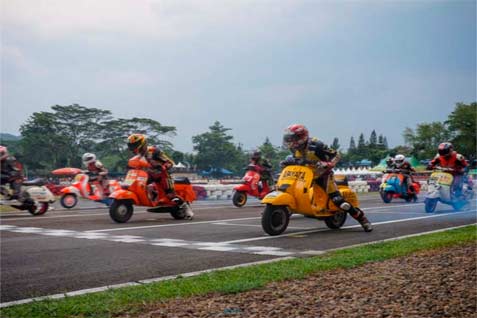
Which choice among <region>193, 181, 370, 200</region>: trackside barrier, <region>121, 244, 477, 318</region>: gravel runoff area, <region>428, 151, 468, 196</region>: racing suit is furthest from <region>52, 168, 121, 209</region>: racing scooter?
<region>121, 244, 477, 318</region>: gravel runoff area

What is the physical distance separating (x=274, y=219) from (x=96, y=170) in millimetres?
11519

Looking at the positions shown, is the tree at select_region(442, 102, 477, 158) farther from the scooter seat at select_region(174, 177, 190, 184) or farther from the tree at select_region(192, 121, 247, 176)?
the scooter seat at select_region(174, 177, 190, 184)

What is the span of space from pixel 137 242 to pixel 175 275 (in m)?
3.20

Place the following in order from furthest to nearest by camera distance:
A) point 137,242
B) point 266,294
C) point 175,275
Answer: point 137,242
point 175,275
point 266,294

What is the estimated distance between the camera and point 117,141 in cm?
2991

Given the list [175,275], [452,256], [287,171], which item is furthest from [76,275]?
[287,171]

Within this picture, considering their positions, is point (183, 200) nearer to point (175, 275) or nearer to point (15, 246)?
point (15, 246)

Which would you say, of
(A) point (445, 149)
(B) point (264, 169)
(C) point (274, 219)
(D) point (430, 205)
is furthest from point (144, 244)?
(B) point (264, 169)

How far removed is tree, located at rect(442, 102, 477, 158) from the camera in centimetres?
3281

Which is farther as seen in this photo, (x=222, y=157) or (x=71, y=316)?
(x=222, y=157)

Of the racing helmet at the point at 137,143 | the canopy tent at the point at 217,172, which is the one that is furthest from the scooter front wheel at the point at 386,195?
the canopy tent at the point at 217,172

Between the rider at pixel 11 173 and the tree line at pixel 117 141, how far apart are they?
4.60 feet

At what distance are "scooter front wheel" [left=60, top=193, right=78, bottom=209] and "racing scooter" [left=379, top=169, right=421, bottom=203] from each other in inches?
458

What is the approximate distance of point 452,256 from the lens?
23.5ft
